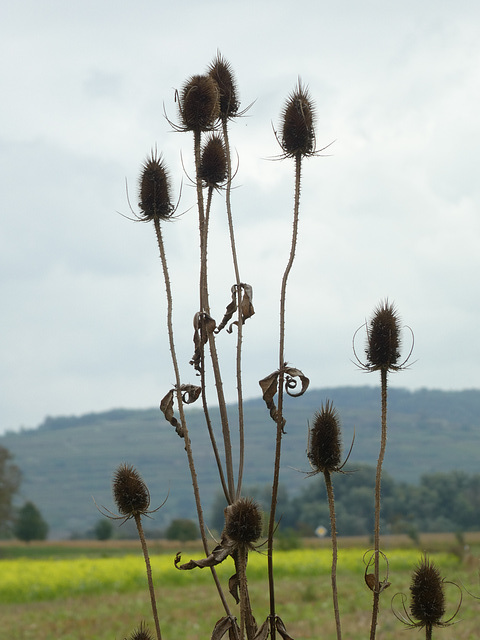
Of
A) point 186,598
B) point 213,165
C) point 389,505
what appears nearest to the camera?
point 213,165

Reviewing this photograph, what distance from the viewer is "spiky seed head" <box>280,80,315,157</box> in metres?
4.12

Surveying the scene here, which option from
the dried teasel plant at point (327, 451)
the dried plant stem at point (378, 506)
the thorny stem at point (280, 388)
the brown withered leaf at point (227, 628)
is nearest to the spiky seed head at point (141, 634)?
the brown withered leaf at point (227, 628)

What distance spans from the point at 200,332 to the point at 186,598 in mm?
24768

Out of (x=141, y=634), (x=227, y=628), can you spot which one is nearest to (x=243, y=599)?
(x=227, y=628)

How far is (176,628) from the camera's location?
2006cm

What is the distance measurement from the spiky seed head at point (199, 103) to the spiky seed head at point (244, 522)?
5.81 feet

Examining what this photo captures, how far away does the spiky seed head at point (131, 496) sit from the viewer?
12.8ft

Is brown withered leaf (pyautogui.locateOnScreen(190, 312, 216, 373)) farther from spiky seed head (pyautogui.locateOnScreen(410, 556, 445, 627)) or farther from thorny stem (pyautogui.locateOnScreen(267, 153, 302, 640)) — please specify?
spiky seed head (pyautogui.locateOnScreen(410, 556, 445, 627))

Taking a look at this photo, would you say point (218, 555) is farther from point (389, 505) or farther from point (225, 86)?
point (389, 505)

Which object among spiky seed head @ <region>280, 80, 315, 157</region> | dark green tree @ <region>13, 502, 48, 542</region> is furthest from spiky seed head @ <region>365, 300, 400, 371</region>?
dark green tree @ <region>13, 502, 48, 542</region>

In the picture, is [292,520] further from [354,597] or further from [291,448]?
[291,448]

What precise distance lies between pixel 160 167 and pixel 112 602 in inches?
990

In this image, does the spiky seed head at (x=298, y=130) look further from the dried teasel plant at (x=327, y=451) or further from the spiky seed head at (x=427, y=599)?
the spiky seed head at (x=427, y=599)

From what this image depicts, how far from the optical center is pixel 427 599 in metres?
3.79
